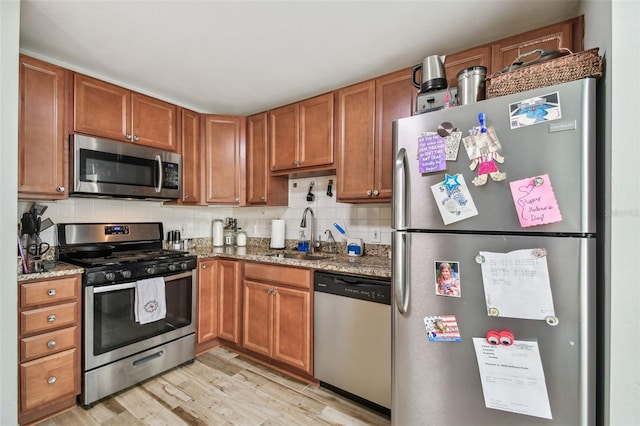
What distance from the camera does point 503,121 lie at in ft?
3.59

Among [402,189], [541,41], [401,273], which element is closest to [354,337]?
[401,273]

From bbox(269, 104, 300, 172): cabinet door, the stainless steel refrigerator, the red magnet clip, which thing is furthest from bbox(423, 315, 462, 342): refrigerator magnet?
bbox(269, 104, 300, 172): cabinet door

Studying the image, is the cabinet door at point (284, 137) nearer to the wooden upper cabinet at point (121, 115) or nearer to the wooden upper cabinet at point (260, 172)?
the wooden upper cabinet at point (260, 172)

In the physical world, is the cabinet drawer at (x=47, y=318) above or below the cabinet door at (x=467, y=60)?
below

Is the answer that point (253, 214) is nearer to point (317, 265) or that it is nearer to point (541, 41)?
point (317, 265)

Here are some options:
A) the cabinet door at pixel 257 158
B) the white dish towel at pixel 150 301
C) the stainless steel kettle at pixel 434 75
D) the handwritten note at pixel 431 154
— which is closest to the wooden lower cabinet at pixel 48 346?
the white dish towel at pixel 150 301

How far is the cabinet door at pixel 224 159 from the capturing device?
9.31ft

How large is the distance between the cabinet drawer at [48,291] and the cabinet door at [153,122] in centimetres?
117

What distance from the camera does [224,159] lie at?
2889mm

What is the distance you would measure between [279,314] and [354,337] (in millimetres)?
646

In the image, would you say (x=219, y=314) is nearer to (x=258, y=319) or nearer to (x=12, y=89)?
(x=258, y=319)

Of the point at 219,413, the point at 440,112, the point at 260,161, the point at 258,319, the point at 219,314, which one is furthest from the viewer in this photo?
the point at 260,161

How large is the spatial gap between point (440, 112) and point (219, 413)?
6.99 feet

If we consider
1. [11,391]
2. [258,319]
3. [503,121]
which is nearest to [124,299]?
[11,391]
